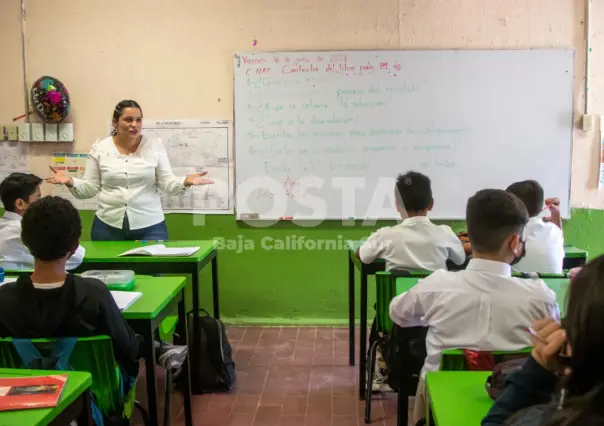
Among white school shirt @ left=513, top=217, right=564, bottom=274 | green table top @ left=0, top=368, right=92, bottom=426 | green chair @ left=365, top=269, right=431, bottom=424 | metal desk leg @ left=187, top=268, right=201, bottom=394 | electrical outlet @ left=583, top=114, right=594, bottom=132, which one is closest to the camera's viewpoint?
green table top @ left=0, top=368, right=92, bottom=426

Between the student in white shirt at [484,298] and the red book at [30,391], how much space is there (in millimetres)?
1054

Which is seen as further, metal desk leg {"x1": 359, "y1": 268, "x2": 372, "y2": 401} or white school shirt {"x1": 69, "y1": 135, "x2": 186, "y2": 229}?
white school shirt {"x1": 69, "y1": 135, "x2": 186, "y2": 229}

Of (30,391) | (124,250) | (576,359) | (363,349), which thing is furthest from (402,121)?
(576,359)

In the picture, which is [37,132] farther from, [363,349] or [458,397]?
[458,397]

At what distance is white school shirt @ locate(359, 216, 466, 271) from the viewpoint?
2662 millimetres

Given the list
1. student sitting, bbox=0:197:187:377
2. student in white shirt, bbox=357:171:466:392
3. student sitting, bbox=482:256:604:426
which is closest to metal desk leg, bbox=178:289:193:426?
student sitting, bbox=0:197:187:377

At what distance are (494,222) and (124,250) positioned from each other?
2028mm

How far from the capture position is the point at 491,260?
179 centimetres

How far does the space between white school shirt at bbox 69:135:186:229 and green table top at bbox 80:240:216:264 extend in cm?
40

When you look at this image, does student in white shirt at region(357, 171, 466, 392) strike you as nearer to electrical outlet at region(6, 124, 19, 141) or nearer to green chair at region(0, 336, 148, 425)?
green chair at region(0, 336, 148, 425)

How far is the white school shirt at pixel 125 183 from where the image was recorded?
3.67 meters

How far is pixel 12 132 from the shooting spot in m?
4.34

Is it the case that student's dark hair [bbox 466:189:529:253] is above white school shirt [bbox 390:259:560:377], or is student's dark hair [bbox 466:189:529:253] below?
above

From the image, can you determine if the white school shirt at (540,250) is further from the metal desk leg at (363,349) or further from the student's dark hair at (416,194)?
the metal desk leg at (363,349)
